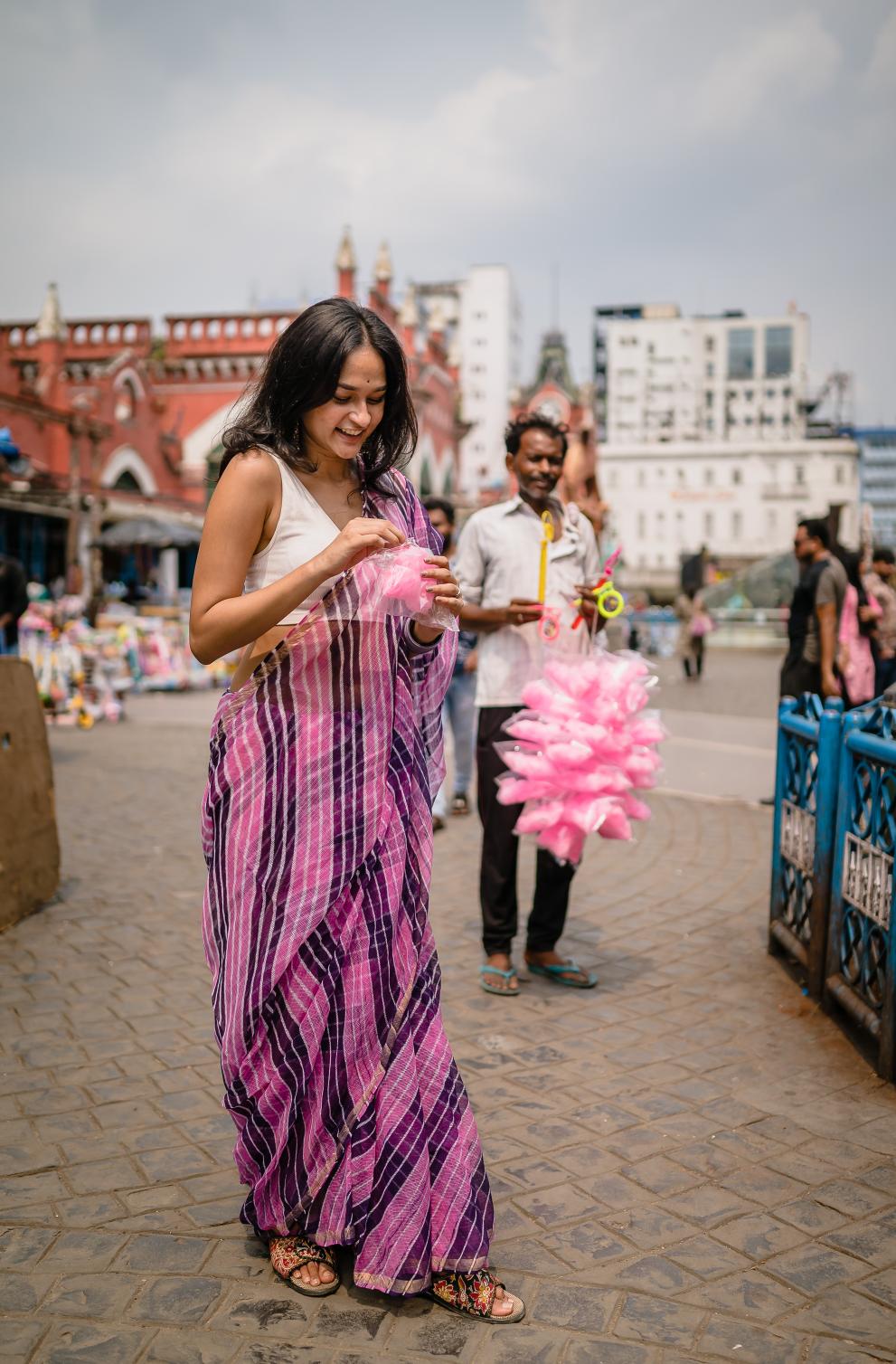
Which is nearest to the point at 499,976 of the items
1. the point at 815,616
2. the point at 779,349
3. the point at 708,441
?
the point at 815,616

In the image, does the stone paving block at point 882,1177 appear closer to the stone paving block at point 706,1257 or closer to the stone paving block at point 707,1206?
the stone paving block at point 707,1206

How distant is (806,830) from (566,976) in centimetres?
112

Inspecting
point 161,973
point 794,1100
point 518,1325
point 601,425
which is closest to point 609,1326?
point 518,1325

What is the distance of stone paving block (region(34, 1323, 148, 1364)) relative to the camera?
2111mm

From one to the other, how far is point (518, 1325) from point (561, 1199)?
529mm

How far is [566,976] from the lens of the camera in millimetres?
4375

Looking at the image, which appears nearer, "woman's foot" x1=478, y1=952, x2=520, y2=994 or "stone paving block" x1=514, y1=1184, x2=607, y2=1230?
"stone paving block" x1=514, y1=1184, x2=607, y2=1230

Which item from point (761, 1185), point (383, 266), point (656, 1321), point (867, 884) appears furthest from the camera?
point (383, 266)

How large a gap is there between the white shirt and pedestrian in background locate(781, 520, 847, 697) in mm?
3051

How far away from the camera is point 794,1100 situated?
3.35 metres

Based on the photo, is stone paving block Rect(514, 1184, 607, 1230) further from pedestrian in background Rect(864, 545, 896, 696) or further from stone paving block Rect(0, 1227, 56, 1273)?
pedestrian in background Rect(864, 545, 896, 696)

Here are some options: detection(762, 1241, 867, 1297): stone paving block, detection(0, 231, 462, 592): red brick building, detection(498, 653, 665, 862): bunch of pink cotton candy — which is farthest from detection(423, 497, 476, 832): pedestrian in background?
detection(0, 231, 462, 592): red brick building

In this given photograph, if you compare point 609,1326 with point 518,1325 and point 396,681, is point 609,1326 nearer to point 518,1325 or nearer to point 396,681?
point 518,1325

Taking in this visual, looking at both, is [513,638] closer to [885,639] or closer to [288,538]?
[288,538]
